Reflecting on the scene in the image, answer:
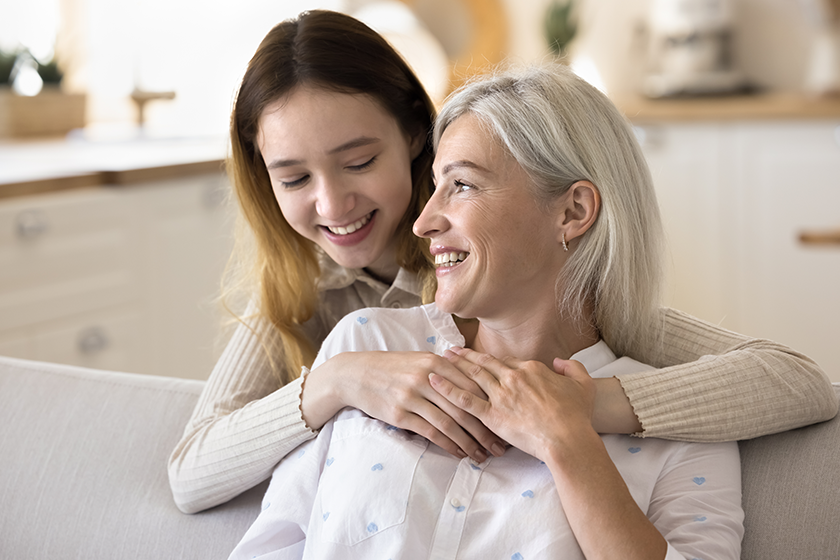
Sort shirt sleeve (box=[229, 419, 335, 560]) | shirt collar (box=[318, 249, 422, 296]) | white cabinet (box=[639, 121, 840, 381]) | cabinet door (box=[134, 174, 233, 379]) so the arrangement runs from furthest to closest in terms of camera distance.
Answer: white cabinet (box=[639, 121, 840, 381])
cabinet door (box=[134, 174, 233, 379])
shirt collar (box=[318, 249, 422, 296])
shirt sleeve (box=[229, 419, 335, 560])

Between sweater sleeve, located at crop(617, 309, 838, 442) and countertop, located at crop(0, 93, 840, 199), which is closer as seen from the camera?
sweater sleeve, located at crop(617, 309, 838, 442)

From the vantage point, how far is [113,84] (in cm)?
386

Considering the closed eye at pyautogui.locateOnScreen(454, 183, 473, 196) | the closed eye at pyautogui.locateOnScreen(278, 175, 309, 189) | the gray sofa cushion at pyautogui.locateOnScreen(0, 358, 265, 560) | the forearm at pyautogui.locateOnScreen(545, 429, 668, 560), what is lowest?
the gray sofa cushion at pyautogui.locateOnScreen(0, 358, 265, 560)

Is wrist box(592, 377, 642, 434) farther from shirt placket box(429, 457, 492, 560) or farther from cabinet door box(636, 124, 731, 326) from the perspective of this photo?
cabinet door box(636, 124, 731, 326)

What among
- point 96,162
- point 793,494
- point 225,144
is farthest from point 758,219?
point 793,494

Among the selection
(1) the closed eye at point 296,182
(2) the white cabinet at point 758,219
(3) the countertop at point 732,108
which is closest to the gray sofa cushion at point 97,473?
(1) the closed eye at point 296,182

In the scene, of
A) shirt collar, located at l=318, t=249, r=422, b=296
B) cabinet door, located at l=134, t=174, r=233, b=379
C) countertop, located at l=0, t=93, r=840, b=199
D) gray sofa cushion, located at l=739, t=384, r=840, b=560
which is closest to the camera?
gray sofa cushion, located at l=739, t=384, r=840, b=560

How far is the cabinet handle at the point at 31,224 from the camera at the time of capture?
2408mm

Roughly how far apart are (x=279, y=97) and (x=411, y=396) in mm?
585

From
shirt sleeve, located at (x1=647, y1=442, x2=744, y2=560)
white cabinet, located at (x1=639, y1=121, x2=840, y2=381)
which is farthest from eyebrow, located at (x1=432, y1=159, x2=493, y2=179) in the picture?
white cabinet, located at (x1=639, y1=121, x2=840, y2=381)

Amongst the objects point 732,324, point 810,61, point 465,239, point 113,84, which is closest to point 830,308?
point 732,324

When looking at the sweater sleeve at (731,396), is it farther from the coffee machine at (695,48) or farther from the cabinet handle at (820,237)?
the coffee machine at (695,48)

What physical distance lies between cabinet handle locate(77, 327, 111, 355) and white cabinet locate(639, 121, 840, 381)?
2072 mm

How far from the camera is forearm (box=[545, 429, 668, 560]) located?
0.94m
